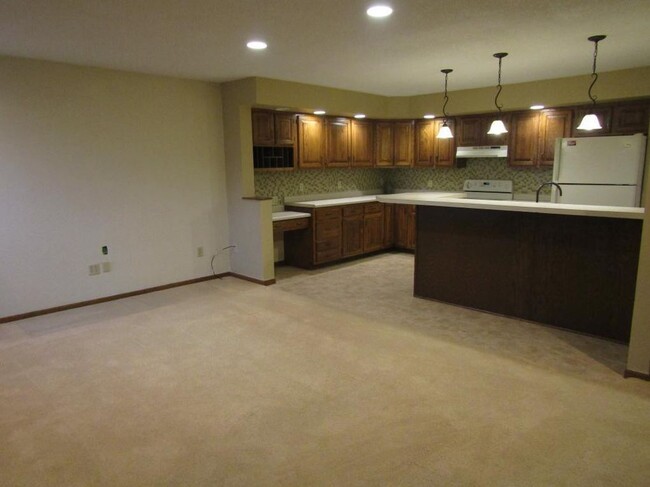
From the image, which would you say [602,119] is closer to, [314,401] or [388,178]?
[388,178]

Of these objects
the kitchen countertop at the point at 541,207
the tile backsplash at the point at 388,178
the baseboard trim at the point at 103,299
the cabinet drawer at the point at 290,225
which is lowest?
the baseboard trim at the point at 103,299

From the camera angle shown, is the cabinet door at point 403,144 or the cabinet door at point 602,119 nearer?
the cabinet door at point 602,119

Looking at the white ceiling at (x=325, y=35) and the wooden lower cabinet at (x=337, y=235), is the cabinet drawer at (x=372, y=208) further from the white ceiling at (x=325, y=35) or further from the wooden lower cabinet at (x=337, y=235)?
the white ceiling at (x=325, y=35)

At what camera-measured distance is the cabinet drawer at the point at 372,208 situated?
22.6ft

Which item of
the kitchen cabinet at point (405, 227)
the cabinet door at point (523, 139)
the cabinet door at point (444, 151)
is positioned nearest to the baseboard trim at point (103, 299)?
the kitchen cabinet at point (405, 227)

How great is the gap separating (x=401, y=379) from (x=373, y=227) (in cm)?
416

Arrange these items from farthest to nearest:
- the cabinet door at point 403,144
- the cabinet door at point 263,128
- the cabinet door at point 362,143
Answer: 1. the cabinet door at point 403,144
2. the cabinet door at point 362,143
3. the cabinet door at point 263,128

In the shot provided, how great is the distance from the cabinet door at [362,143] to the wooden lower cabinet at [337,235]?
70 centimetres

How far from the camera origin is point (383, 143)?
727 centimetres

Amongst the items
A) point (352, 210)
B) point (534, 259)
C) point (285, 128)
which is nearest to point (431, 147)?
point (352, 210)

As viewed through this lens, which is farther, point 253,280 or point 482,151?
point 482,151

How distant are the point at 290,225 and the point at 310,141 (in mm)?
1238

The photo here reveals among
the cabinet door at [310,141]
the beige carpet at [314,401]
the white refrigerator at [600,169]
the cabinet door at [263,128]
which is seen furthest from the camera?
the cabinet door at [310,141]

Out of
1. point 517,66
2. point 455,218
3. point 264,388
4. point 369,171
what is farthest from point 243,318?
point 369,171
